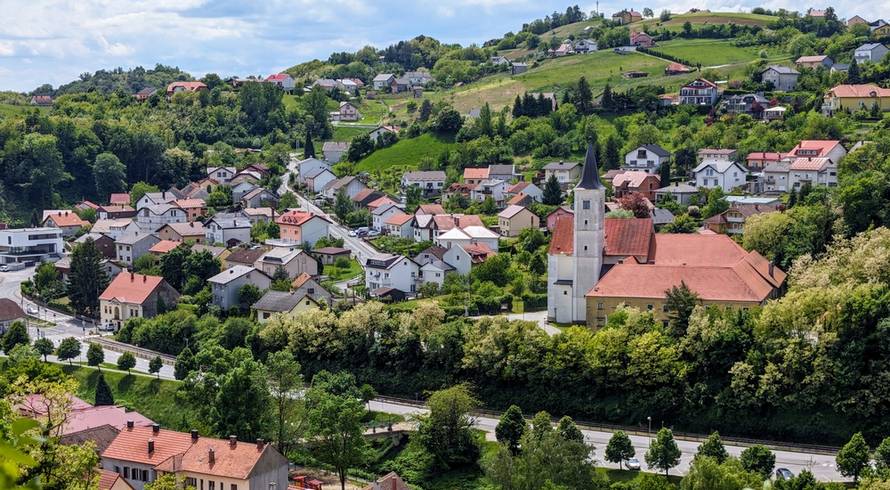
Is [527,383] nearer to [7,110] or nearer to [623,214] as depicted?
[623,214]

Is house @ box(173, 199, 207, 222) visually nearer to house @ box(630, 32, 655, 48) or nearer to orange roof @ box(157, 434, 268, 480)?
orange roof @ box(157, 434, 268, 480)

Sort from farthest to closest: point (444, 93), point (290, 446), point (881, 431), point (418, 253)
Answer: point (444, 93)
point (418, 253)
point (290, 446)
point (881, 431)

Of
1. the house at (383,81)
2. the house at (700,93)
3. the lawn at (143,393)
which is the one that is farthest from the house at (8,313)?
the house at (383,81)

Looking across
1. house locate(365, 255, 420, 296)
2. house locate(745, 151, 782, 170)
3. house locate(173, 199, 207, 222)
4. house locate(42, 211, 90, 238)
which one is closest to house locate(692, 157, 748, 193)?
house locate(745, 151, 782, 170)

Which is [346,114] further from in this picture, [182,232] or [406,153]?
[182,232]

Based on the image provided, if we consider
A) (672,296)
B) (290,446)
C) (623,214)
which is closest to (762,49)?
(623,214)

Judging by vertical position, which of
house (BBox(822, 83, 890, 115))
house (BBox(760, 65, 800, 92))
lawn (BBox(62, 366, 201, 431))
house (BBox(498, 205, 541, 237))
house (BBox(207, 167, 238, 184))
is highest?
house (BBox(760, 65, 800, 92))
